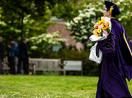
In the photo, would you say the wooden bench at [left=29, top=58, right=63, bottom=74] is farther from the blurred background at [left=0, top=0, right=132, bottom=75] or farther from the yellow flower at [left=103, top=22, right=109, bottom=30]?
the yellow flower at [left=103, top=22, right=109, bottom=30]

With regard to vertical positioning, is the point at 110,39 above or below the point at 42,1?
below

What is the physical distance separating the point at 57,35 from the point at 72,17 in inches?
75.5

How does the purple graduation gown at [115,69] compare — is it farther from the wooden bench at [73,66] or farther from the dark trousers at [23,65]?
the wooden bench at [73,66]

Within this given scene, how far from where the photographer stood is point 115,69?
34.3 ft

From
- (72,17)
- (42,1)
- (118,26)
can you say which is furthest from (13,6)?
(118,26)

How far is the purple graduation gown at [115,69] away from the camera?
10414 mm

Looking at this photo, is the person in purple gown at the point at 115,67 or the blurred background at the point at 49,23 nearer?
the person in purple gown at the point at 115,67

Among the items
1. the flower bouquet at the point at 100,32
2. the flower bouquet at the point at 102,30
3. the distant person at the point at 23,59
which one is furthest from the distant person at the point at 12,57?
the flower bouquet at the point at 102,30

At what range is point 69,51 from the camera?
3512cm

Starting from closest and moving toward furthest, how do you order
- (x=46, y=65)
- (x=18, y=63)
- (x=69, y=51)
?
1. (x=18, y=63)
2. (x=46, y=65)
3. (x=69, y=51)

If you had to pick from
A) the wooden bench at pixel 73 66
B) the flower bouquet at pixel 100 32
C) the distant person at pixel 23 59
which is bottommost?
the wooden bench at pixel 73 66

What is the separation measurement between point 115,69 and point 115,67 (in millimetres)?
38

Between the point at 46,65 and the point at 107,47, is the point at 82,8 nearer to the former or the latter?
the point at 46,65

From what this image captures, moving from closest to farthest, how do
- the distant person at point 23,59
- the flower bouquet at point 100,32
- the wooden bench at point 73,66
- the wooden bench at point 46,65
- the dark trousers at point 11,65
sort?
the flower bouquet at point 100,32 → the distant person at point 23,59 → the dark trousers at point 11,65 → the wooden bench at point 73,66 → the wooden bench at point 46,65
